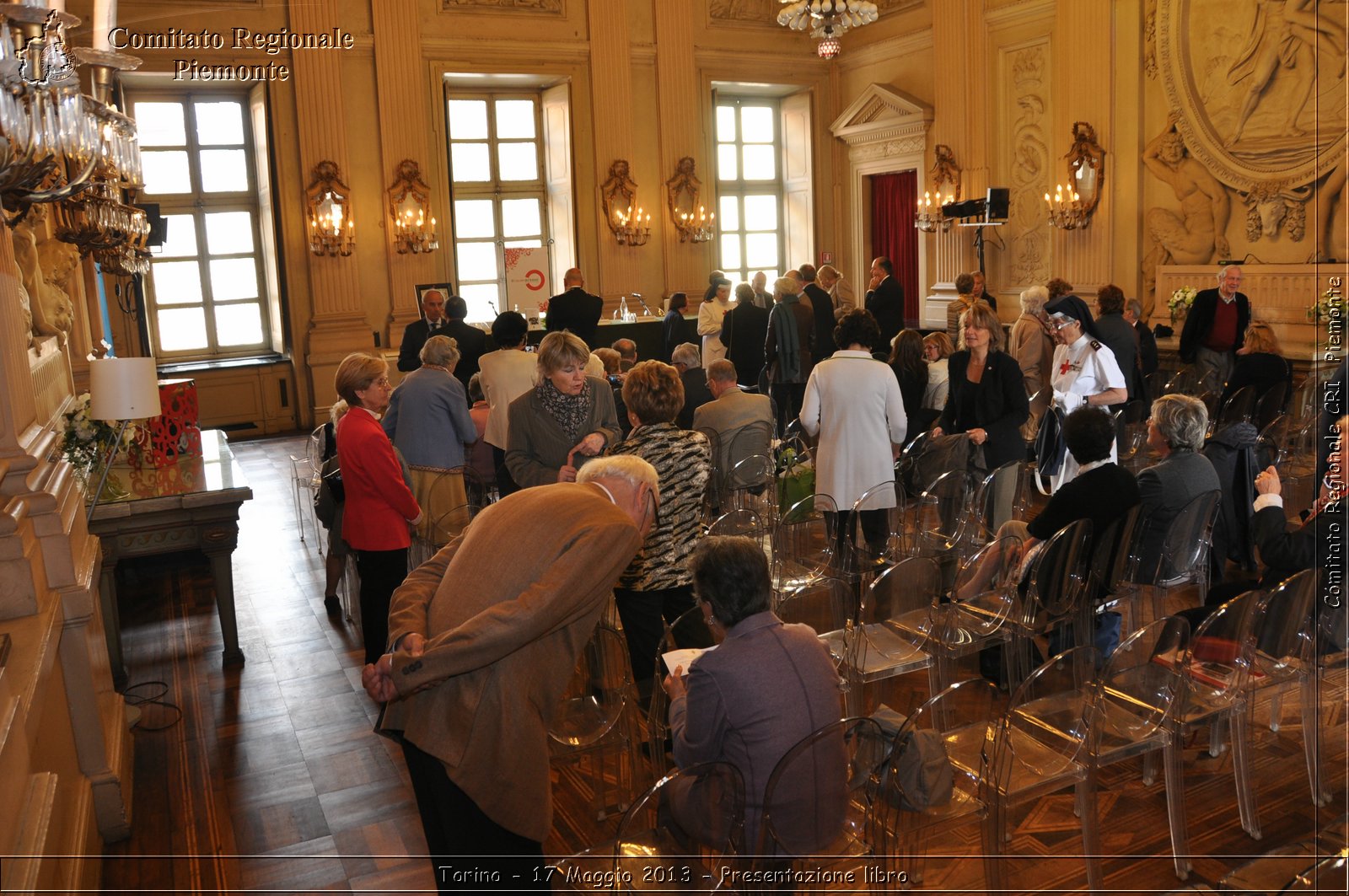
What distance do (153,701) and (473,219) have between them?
1018 centimetres

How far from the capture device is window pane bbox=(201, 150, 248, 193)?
12.9 meters

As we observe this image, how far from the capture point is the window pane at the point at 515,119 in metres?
14.1

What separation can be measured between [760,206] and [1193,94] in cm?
652

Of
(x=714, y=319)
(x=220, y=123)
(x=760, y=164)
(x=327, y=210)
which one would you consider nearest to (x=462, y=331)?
(x=714, y=319)

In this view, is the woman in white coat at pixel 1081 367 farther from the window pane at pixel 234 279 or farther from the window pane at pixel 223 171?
the window pane at pixel 223 171

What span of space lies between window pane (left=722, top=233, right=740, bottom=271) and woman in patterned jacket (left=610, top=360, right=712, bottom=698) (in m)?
12.0

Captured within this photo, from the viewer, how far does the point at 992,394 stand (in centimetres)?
538

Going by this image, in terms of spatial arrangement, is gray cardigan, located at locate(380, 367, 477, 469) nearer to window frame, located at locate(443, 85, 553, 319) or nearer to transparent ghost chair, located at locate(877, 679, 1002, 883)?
transparent ghost chair, located at locate(877, 679, 1002, 883)

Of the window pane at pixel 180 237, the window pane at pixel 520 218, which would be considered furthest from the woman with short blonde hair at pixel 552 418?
the window pane at pixel 520 218

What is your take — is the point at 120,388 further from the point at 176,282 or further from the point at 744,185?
the point at 744,185

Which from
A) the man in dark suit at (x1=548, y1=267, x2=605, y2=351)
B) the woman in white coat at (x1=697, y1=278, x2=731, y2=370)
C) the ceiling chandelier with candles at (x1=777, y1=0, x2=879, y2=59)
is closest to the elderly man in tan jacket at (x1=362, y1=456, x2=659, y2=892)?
the man in dark suit at (x1=548, y1=267, x2=605, y2=351)

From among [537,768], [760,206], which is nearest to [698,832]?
[537,768]

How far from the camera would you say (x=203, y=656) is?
5453 mm

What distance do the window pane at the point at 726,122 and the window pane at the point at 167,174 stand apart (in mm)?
7030
